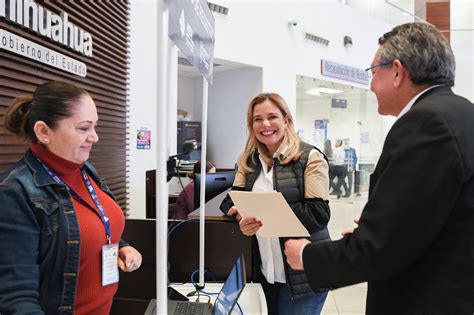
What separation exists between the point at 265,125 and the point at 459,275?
3.72 ft

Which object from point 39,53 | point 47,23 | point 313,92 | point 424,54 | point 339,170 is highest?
point 313,92

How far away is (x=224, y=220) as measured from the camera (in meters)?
2.00

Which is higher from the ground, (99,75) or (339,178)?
(99,75)

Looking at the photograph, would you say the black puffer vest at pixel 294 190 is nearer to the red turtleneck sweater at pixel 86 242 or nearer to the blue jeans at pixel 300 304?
the blue jeans at pixel 300 304

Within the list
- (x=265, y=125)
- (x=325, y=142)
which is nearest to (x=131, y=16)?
(x=265, y=125)

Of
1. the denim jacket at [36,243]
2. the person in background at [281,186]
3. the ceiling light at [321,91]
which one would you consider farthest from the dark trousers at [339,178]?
the denim jacket at [36,243]

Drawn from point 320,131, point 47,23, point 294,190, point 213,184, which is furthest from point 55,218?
point 320,131

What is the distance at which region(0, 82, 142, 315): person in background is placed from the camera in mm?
986

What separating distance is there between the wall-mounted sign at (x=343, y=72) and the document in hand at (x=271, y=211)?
20.8 ft

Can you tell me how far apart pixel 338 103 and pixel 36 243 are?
7.91 metres

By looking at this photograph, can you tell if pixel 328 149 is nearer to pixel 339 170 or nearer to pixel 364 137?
pixel 339 170

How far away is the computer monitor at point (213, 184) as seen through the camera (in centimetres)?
260

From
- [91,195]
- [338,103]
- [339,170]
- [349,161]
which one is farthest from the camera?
[349,161]

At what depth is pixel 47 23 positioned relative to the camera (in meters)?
2.53
